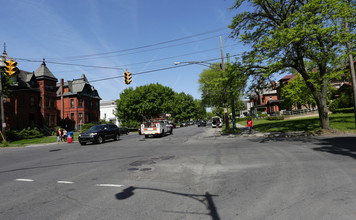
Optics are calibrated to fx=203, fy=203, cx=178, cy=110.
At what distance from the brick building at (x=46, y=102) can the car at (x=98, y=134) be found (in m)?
15.0

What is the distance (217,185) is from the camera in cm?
510

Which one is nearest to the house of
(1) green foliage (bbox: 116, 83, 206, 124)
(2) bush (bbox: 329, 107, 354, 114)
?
(2) bush (bbox: 329, 107, 354, 114)

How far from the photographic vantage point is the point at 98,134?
18281 millimetres

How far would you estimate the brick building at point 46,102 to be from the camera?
3178 centimetres

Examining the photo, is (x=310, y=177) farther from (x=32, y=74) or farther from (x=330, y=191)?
(x=32, y=74)

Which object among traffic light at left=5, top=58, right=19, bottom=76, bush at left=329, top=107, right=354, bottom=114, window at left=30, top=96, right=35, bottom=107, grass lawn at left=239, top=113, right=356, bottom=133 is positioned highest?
window at left=30, top=96, right=35, bottom=107

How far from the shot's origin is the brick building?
3178cm

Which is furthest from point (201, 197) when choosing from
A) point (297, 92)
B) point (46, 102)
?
point (46, 102)

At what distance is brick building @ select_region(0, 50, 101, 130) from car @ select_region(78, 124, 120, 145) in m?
15.0

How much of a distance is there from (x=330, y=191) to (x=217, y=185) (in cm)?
240

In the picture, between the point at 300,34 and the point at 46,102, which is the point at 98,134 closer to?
the point at 300,34

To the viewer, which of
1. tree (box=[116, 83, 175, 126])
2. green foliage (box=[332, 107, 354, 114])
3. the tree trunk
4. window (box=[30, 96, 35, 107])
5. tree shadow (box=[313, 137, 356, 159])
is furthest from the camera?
tree (box=[116, 83, 175, 126])

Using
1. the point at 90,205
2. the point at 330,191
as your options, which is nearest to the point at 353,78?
the point at 330,191

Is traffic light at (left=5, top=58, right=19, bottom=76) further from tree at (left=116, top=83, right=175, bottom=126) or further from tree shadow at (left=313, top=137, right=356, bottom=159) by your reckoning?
tree at (left=116, top=83, right=175, bottom=126)
